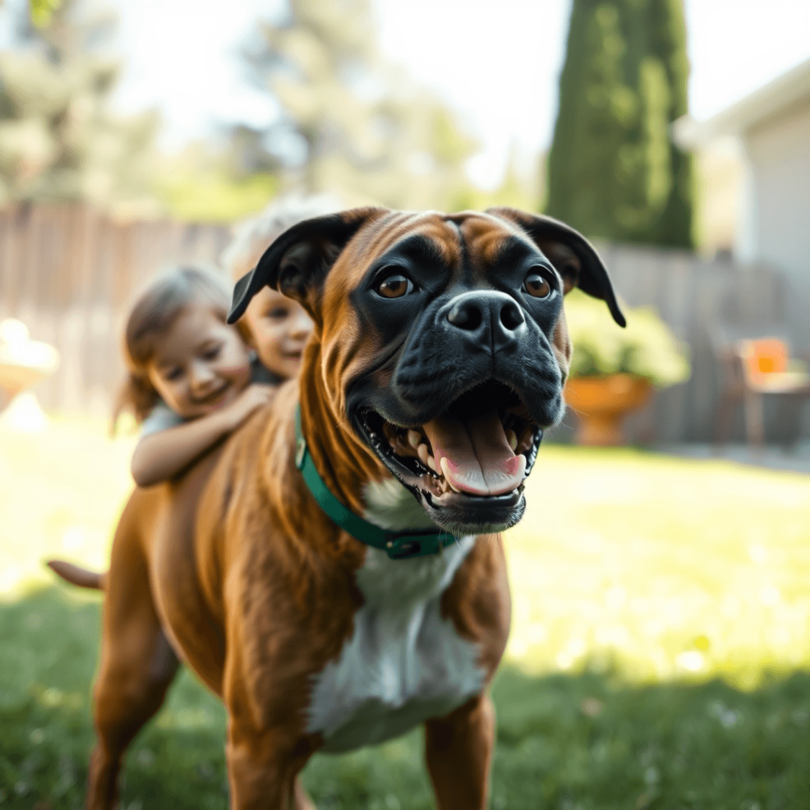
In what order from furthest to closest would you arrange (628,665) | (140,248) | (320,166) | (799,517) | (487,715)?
(320,166) < (140,248) < (799,517) < (628,665) < (487,715)

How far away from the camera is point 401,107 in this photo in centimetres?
3800

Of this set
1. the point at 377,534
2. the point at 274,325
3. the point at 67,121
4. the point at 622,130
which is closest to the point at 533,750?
the point at 377,534

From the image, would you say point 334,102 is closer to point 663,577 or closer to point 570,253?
point 663,577

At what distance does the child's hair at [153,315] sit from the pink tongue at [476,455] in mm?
1220

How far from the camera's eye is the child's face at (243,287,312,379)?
9.28 feet

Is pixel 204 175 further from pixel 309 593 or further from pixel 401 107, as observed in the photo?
pixel 309 593

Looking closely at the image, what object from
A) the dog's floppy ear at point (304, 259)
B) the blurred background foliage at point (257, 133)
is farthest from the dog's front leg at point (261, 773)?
the blurred background foliage at point (257, 133)

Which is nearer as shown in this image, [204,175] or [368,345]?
[368,345]

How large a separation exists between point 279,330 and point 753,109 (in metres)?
12.9

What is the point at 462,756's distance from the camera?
2.27 m

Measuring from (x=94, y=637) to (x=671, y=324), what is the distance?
34.8 ft

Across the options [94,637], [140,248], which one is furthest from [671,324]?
[94,637]

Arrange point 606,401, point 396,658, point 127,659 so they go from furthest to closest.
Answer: point 606,401 → point 127,659 → point 396,658

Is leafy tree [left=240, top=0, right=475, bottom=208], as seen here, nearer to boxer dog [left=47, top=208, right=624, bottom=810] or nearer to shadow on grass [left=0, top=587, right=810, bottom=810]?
shadow on grass [left=0, top=587, right=810, bottom=810]
